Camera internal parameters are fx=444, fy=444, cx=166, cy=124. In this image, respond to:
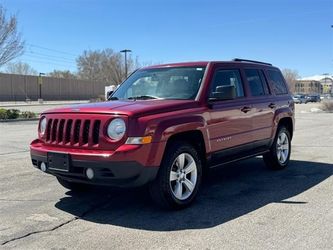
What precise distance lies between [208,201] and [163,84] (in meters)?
1.80

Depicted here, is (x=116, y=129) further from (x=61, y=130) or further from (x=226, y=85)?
(x=226, y=85)

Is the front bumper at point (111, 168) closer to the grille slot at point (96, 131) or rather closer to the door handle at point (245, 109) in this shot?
the grille slot at point (96, 131)

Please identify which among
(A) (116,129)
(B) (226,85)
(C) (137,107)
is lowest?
(A) (116,129)

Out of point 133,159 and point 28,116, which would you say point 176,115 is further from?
point 28,116

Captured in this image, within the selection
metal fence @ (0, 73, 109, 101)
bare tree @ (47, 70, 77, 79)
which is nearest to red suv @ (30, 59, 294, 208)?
metal fence @ (0, 73, 109, 101)

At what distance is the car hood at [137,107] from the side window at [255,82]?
68.7 inches

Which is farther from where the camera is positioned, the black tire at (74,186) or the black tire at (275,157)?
the black tire at (275,157)

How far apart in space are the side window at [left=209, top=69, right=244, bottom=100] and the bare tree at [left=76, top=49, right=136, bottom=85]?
82258mm

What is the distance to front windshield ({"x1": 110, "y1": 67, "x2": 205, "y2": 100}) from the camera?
20.3 ft

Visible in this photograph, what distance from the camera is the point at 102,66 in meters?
109

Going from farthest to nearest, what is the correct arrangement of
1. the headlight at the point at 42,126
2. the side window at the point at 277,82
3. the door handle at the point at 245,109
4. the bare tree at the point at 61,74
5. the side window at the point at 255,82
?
the bare tree at the point at 61,74 < the side window at the point at 277,82 < the side window at the point at 255,82 < the door handle at the point at 245,109 < the headlight at the point at 42,126

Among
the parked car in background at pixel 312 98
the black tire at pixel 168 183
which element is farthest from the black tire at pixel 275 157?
the parked car in background at pixel 312 98

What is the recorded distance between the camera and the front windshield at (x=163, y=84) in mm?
6184

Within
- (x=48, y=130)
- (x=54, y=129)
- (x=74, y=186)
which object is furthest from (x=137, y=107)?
(x=74, y=186)
